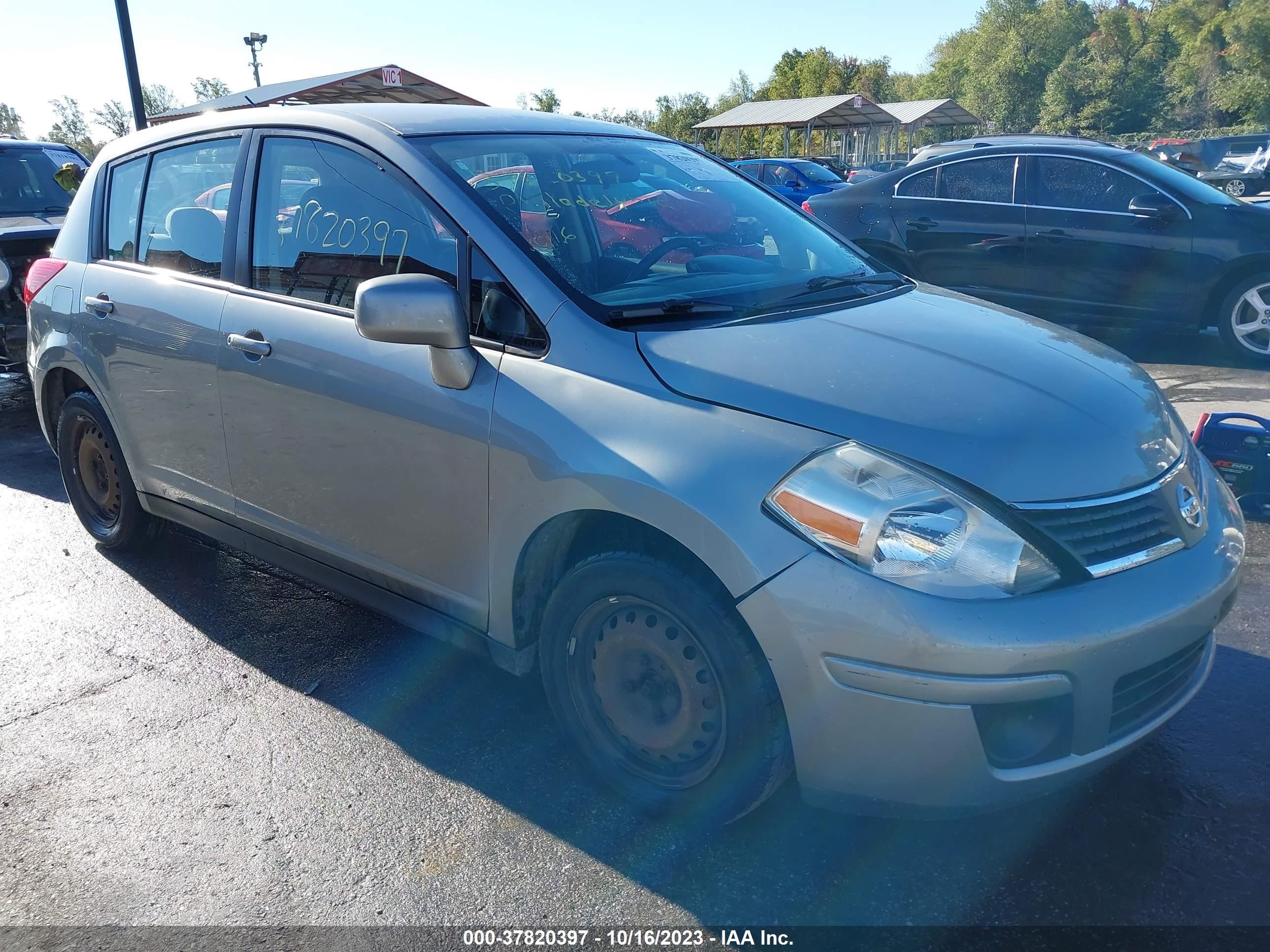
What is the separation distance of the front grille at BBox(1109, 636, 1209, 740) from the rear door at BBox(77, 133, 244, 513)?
111 inches

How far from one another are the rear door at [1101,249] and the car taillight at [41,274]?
6.73 m

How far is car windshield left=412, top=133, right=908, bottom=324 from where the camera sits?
9.14ft

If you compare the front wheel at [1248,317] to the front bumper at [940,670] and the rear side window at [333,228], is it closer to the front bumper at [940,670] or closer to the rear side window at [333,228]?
the front bumper at [940,670]

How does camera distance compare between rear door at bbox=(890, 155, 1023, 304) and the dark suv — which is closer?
the dark suv

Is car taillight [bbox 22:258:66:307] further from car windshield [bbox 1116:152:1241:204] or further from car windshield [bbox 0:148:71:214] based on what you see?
car windshield [bbox 1116:152:1241:204]

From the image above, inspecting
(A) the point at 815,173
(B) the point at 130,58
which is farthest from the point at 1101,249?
(A) the point at 815,173

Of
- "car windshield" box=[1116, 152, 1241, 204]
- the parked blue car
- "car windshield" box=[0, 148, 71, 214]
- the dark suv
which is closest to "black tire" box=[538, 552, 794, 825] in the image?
the dark suv

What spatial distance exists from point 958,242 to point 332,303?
6488 mm

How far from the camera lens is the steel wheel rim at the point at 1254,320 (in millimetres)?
7172

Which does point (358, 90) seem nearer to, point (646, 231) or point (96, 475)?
point (96, 475)

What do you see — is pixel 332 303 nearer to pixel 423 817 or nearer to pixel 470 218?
pixel 470 218

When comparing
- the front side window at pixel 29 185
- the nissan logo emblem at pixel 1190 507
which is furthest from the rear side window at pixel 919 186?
the front side window at pixel 29 185

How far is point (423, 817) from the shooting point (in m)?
2.65

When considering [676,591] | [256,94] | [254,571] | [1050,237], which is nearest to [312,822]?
[676,591]
